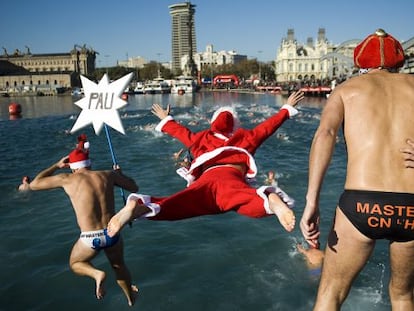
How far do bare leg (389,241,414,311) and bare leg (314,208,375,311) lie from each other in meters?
0.21

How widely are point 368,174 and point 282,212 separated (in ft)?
3.37

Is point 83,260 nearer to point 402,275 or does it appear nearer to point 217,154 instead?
point 217,154

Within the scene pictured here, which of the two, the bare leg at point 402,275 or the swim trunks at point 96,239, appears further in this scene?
the swim trunks at point 96,239

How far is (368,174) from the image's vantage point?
3061 mm

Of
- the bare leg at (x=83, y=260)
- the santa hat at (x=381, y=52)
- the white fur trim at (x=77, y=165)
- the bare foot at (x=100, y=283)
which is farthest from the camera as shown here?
the white fur trim at (x=77, y=165)

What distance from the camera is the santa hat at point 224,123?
5773 mm

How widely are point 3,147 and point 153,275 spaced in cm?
1802

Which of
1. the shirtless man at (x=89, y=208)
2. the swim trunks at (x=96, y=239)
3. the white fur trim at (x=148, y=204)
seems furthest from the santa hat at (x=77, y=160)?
the white fur trim at (x=148, y=204)

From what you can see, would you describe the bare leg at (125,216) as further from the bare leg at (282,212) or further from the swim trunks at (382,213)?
the swim trunks at (382,213)

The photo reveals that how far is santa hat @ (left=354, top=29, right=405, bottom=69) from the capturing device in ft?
11.1

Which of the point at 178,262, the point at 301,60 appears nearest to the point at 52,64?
the point at 301,60

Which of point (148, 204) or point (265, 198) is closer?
point (265, 198)

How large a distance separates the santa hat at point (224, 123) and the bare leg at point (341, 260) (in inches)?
108

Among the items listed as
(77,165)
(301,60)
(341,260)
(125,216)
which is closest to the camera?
(341,260)
